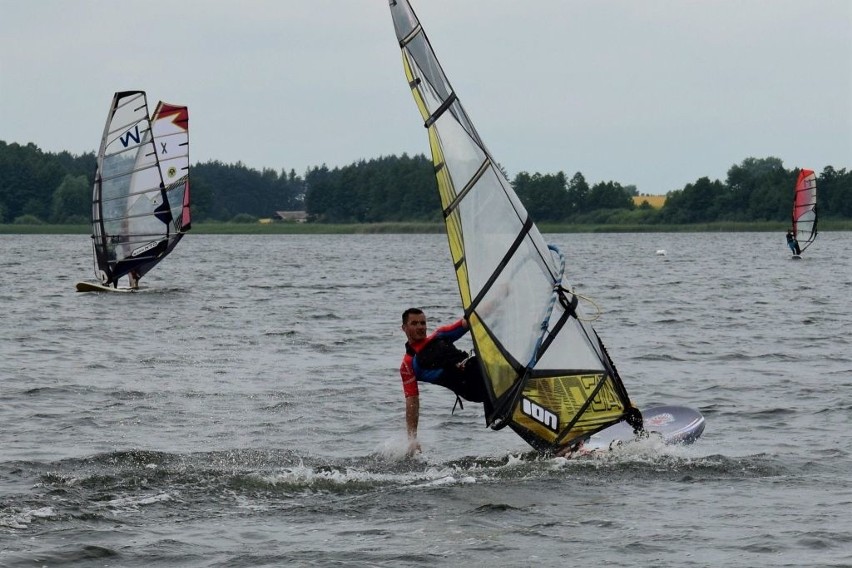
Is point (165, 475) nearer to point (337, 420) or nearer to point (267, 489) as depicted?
point (267, 489)

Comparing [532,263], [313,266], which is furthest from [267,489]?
[313,266]

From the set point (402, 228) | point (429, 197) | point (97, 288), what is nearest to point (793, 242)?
point (97, 288)

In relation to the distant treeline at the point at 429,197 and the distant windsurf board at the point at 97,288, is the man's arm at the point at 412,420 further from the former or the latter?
the distant treeline at the point at 429,197

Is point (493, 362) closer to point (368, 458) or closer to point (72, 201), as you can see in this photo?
point (368, 458)

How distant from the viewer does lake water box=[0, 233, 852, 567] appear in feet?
23.0

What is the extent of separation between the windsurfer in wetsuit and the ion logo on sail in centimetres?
28

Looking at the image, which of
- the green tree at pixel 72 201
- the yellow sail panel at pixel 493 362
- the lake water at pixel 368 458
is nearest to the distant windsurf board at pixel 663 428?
the lake water at pixel 368 458

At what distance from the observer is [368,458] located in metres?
9.67

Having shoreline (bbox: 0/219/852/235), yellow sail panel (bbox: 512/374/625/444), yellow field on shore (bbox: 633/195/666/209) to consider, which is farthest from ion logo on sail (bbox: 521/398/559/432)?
yellow field on shore (bbox: 633/195/666/209)

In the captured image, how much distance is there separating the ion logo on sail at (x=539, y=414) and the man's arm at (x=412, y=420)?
75 cm

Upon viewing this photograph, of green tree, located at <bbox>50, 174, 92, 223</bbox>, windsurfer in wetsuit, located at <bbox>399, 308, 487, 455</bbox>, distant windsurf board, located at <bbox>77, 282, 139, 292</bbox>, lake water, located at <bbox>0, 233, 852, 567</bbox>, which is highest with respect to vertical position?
green tree, located at <bbox>50, 174, 92, 223</bbox>

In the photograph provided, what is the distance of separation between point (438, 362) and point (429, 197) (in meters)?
115

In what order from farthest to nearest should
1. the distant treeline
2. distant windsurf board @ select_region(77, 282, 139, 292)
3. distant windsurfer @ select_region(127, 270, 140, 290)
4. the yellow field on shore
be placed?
the yellow field on shore → the distant treeline → distant windsurfer @ select_region(127, 270, 140, 290) → distant windsurf board @ select_region(77, 282, 139, 292)

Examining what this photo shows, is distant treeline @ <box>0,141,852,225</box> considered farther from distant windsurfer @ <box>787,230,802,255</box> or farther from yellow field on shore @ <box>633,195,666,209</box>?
distant windsurfer @ <box>787,230,802,255</box>
